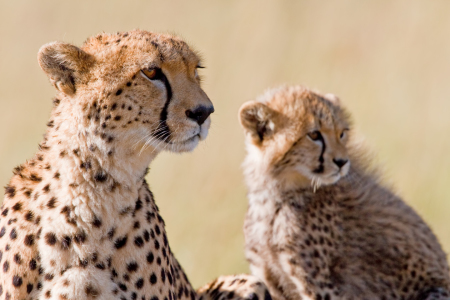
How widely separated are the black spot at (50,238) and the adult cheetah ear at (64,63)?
0.44m

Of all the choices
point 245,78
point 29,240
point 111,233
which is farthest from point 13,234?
point 245,78

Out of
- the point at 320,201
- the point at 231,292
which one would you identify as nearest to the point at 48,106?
the point at 320,201

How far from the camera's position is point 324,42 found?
7.13m

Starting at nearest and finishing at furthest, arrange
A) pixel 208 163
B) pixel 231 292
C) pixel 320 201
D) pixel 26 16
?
pixel 231 292 → pixel 320 201 → pixel 208 163 → pixel 26 16

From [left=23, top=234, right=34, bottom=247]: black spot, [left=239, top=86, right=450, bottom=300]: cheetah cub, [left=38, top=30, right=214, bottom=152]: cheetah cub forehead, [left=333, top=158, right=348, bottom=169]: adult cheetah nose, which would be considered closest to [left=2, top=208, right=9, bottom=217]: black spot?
[left=23, top=234, right=34, bottom=247]: black spot

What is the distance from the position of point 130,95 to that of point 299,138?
1.45m

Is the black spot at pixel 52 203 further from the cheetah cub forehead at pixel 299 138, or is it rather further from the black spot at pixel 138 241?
the cheetah cub forehead at pixel 299 138

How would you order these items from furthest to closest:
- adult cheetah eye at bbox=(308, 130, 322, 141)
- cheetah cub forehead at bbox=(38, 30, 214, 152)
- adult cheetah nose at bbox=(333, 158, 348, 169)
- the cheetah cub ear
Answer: the cheetah cub ear < adult cheetah eye at bbox=(308, 130, 322, 141) < adult cheetah nose at bbox=(333, 158, 348, 169) < cheetah cub forehead at bbox=(38, 30, 214, 152)

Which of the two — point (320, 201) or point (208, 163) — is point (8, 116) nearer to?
point (208, 163)

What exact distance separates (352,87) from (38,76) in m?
2.80

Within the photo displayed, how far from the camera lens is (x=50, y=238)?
2273mm

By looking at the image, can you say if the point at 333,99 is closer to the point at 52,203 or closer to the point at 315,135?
the point at 315,135

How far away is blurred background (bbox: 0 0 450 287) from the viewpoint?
507 centimetres

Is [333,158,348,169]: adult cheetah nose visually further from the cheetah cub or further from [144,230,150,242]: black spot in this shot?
[144,230,150,242]: black spot
